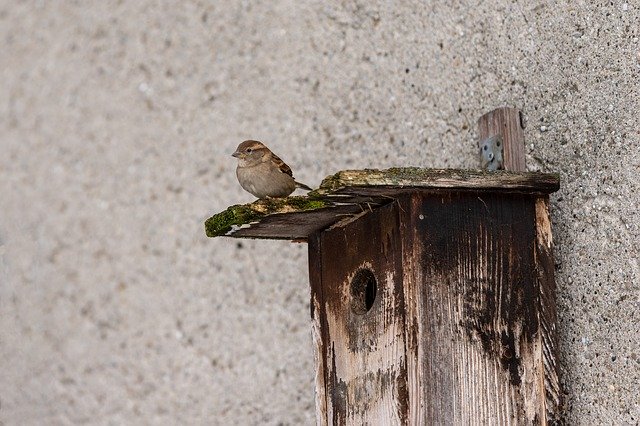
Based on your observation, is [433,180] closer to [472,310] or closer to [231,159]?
[472,310]

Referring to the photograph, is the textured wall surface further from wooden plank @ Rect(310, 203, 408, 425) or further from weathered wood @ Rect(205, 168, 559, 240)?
wooden plank @ Rect(310, 203, 408, 425)

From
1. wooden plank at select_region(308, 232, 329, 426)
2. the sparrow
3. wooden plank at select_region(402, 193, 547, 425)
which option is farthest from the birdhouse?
the sparrow

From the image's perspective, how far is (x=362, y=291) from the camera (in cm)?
261

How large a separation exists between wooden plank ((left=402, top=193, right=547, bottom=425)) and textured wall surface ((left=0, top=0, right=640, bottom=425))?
0.17m

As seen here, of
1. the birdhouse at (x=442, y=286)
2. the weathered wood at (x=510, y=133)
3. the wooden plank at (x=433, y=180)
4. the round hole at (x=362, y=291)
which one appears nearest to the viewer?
the wooden plank at (x=433, y=180)

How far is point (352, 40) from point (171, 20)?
1.08m

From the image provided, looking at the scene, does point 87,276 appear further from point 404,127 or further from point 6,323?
point 404,127

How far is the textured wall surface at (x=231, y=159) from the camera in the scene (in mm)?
2514

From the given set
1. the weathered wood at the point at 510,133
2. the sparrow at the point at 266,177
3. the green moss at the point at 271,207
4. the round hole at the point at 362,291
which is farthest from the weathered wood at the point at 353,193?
the sparrow at the point at 266,177

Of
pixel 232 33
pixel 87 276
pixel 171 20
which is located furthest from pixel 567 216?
pixel 87 276

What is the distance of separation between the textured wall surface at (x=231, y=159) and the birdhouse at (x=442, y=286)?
146 mm

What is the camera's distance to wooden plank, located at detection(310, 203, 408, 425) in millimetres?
2396

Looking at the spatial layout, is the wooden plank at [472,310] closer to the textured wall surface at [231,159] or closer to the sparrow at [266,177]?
the textured wall surface at [231,159]

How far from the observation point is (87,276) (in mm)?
4590
